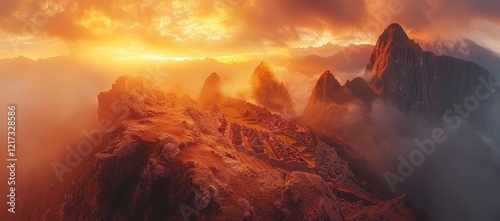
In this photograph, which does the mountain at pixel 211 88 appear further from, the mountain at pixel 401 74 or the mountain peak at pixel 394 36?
the mountain peak at pixel 394 36

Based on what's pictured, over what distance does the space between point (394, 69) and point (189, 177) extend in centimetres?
18054

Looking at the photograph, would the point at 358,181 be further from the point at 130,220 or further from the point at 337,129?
the point at 337,129

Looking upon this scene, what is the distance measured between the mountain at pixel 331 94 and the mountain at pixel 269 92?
11.7 m

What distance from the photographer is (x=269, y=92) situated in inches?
5940

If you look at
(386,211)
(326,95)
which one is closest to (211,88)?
(326,95)

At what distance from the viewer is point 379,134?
13712 cm

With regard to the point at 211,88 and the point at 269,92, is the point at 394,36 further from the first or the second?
the point at 211,88

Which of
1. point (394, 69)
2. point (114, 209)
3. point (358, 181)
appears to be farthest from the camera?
point (394, 69)

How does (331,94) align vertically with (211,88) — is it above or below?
above

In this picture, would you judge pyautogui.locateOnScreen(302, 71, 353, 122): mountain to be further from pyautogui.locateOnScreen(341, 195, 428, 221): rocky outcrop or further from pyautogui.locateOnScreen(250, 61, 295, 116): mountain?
pyautogui.locateOnScreen(341, 195, 428, 221): rocky outcrop

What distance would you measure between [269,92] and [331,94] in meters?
30.8

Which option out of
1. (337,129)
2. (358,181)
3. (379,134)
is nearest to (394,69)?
(379,134)

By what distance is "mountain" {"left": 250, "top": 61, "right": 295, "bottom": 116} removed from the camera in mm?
148875

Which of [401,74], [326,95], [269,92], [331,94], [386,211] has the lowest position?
[269,92]
